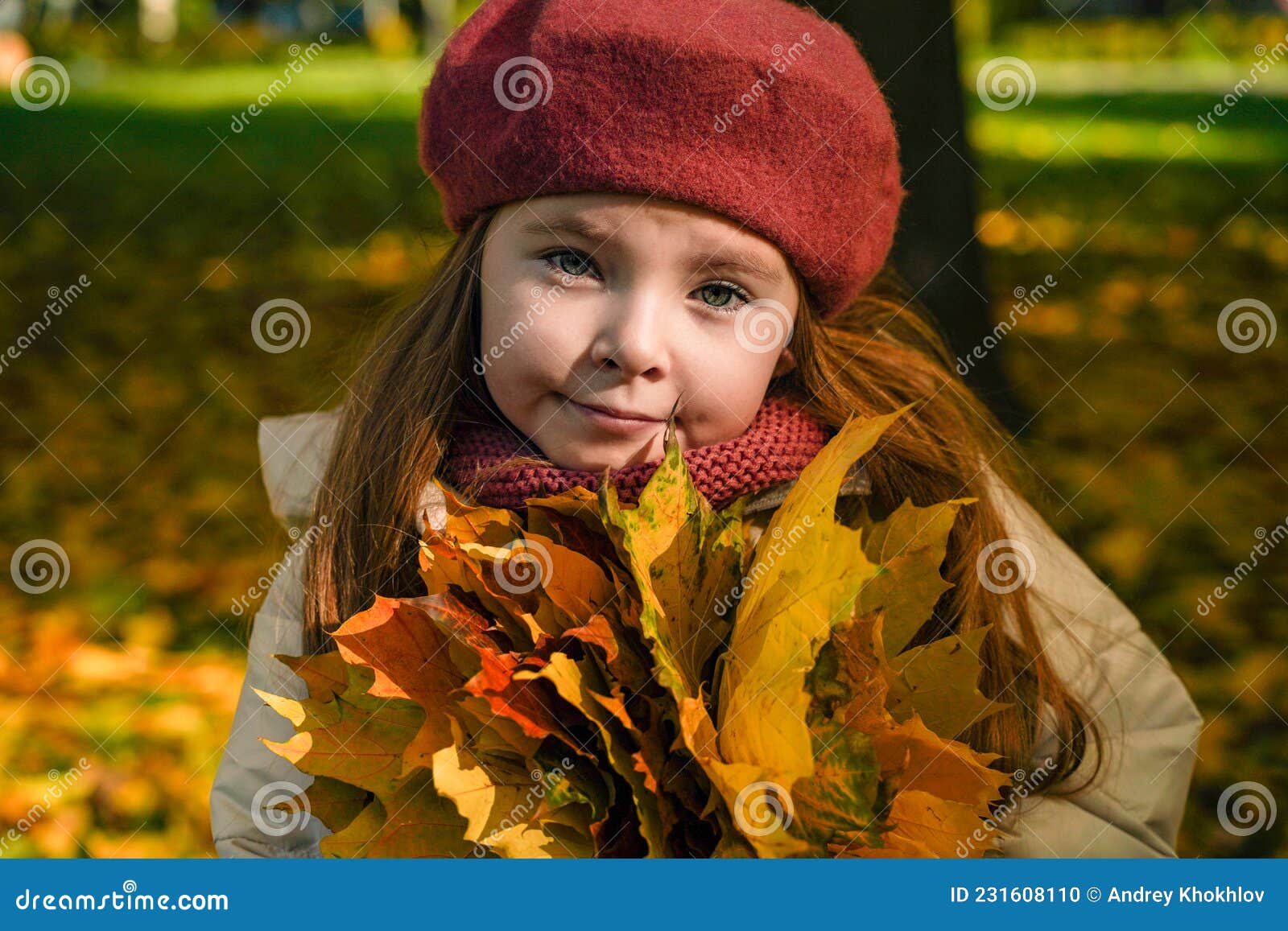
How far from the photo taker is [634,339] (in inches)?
57.3

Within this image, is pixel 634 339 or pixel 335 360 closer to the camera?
pixel 634 339

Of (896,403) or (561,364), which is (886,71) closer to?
(896,403)

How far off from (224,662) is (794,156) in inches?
99.1

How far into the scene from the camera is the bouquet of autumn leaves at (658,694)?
1.18 meters

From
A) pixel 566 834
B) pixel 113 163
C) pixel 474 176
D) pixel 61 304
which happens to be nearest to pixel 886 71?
pixel 474 176

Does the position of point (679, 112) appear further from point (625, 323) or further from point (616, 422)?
point (616, 422)

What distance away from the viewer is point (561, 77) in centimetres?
154

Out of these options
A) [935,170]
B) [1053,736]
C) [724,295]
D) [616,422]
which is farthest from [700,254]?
[935,170]

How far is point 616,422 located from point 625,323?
0.44 ft

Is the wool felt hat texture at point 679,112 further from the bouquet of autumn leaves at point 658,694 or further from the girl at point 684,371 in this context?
the bouquet of autumn leaves at point 658,694

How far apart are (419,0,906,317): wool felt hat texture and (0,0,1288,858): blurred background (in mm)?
527

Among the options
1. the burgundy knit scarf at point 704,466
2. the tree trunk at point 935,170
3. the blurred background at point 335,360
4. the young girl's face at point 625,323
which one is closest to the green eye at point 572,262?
the young girl's face at point 625,323

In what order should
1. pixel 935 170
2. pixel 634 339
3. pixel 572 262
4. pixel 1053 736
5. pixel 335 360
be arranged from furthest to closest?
pixel 935 170, pixel 335 360, pixel 1053 736, pixel 572 262, pixel 634 339

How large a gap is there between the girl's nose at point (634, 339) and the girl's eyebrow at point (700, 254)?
0.08m
